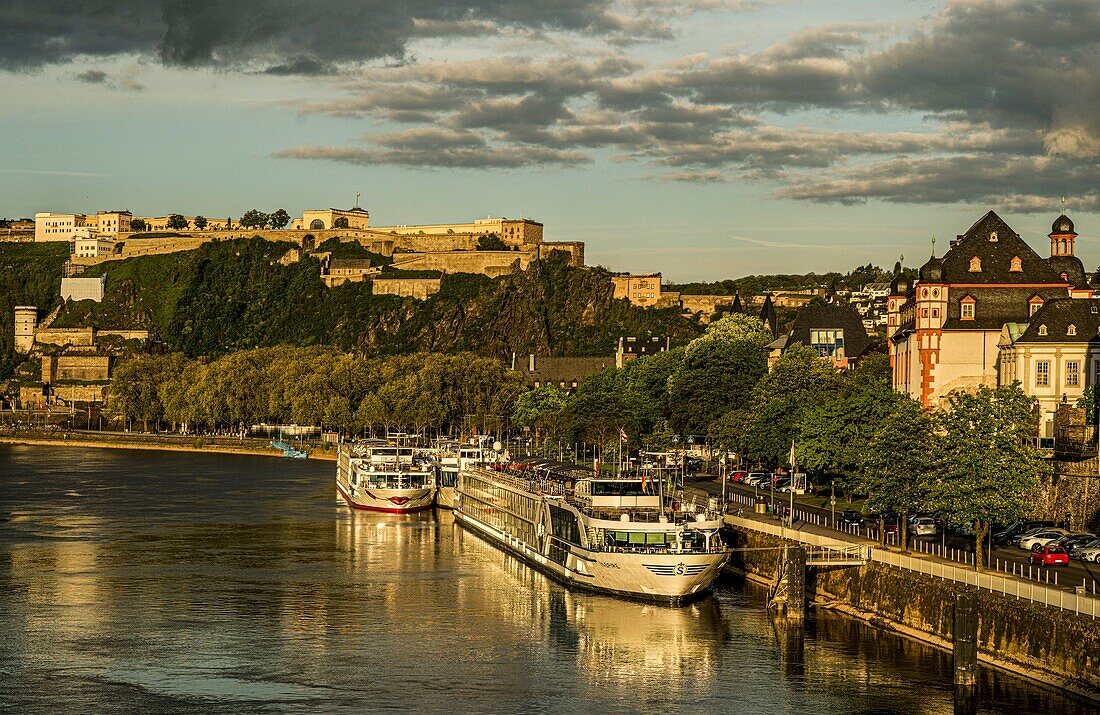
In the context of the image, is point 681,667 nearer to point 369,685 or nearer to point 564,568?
point 369,685

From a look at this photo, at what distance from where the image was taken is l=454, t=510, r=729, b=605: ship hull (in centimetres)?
6794

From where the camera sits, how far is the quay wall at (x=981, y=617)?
4803 cm

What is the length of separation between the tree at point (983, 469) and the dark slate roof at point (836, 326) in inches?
3675

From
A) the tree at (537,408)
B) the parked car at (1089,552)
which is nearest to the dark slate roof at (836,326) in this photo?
the tree at (537,408)

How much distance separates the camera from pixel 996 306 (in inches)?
3942

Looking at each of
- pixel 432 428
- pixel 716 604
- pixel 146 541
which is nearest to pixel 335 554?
pixel 146 541

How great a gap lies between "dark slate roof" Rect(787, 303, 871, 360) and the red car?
97.0 metres

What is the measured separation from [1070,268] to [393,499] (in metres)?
50.9

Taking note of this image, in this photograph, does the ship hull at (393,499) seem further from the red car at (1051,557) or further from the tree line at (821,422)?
the red car at (1051,557)

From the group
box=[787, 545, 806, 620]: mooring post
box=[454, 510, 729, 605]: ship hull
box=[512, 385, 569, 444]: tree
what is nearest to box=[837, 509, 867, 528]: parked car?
box=[454, 510, 729, 605]: ship hull

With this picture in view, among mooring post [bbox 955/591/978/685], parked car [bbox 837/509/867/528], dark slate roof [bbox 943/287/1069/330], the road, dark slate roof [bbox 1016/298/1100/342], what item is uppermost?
dark slate roof [bbox 943/287/1069/330]

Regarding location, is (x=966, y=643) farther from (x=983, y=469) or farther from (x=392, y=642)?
(x=392, y=642)

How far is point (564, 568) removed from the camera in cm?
7581

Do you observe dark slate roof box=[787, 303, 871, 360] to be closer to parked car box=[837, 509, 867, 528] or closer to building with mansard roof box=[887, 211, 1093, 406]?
building with mansard roof box=[887, 211, 1093, 406]
